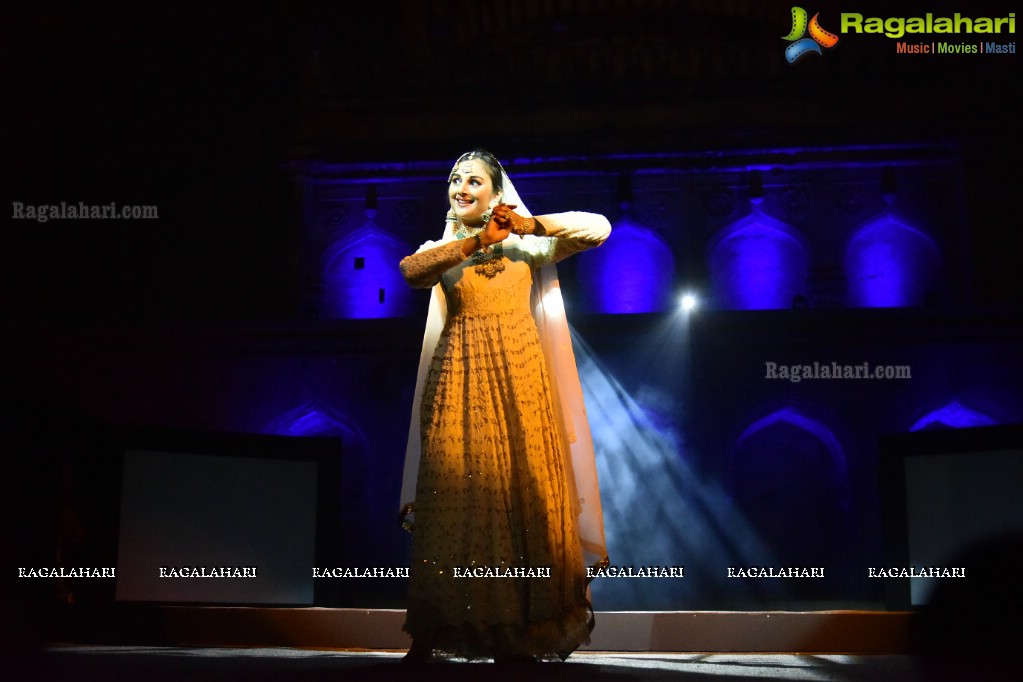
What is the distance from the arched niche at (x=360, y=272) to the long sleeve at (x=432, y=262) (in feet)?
42.3

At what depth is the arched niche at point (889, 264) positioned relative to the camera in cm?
1669

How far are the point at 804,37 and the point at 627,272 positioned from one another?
4.63 m

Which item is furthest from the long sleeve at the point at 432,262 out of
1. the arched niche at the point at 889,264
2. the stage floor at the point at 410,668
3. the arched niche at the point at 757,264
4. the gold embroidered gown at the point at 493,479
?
the arched niche at the point at 889,264

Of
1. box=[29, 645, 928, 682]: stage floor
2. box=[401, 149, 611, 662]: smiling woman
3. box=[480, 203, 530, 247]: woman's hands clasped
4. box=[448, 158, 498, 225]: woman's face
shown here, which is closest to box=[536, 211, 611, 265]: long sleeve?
box=[401, 149, 611, 662]: smiling woman

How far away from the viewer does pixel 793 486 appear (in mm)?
15359

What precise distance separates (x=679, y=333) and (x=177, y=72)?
9.01 metres

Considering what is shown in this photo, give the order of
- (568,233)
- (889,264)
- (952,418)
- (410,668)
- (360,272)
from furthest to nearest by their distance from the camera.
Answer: (360,272), (889,264), (952,418), (568,233), (410,668)

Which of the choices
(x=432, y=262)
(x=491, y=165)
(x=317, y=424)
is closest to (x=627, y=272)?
(x=317, y=424)

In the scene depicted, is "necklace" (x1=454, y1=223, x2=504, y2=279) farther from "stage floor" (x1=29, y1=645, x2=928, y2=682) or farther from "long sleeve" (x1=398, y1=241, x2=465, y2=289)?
"stage floor" (x1=29, y1=645, x2=928, y2=682)

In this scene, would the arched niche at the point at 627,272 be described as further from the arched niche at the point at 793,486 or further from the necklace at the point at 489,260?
the necklace at the point at 489,260

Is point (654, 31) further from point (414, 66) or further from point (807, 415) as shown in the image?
point (807, 415)

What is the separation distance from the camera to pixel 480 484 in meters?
4.22

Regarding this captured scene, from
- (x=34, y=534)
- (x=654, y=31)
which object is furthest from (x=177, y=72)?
(x=34, y=534)

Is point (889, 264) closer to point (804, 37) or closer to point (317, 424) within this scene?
point (804, 37)
